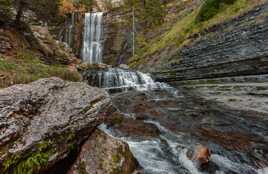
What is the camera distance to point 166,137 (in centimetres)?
744

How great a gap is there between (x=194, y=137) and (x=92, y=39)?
29.0 m

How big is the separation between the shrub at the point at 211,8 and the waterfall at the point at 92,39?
16.1m

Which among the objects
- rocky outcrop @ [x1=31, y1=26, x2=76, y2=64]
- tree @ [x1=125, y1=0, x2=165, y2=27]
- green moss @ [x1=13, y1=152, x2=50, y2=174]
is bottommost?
green moss @ [x1=13, y1=152, x2=50, y2=174]

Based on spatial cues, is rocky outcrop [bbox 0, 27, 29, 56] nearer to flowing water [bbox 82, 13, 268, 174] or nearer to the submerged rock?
flowing water [bbox 82, 13, 268, 174]

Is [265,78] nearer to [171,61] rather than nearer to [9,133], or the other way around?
[171,61]

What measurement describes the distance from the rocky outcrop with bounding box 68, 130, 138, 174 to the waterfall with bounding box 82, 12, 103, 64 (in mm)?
28164

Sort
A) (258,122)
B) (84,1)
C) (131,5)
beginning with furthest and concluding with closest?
(84,1) → (131,5) → (258,122)

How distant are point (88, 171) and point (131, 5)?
3626 cm

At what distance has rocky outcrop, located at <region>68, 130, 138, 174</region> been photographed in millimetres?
4312

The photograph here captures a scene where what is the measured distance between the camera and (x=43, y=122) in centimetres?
414

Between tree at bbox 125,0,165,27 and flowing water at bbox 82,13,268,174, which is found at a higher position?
tree at bbox 125,0,165,27

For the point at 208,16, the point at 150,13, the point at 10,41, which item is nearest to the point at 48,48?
the point at 10,41

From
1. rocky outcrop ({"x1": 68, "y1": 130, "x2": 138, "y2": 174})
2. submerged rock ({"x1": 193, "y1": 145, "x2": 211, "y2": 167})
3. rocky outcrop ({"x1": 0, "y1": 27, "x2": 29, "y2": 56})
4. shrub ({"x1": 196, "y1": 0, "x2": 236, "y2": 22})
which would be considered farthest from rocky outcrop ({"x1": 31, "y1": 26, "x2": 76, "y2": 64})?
submerged rock ({"x1": 193, "y1": 145, "x2": 211, "y2": 167})

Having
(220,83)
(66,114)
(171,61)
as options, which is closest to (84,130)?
(66,114)
